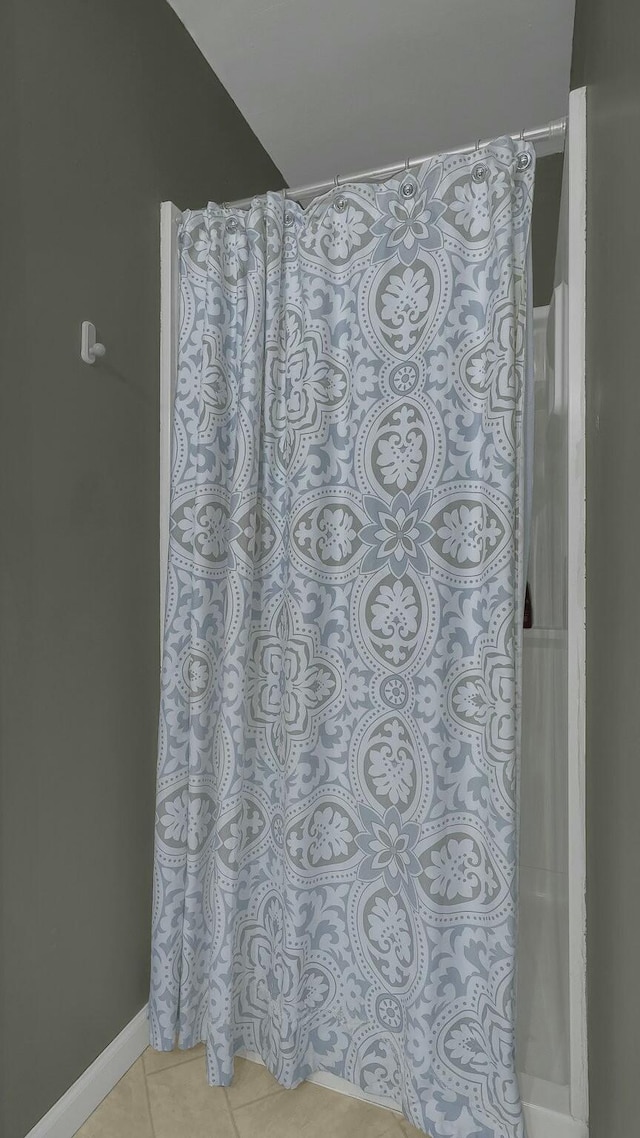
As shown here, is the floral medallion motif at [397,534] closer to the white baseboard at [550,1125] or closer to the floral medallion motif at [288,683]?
the floral medallion motif at [288,683]

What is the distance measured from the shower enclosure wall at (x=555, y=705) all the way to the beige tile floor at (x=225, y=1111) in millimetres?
53

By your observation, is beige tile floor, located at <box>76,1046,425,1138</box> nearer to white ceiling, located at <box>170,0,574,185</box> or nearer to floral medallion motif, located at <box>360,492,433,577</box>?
floral medallion motif, located at <box>360,492,433,577</box>

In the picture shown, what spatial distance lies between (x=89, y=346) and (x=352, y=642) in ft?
2.59

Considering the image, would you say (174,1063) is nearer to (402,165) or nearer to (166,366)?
(166,366)

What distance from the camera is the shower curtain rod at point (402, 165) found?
1202 mm

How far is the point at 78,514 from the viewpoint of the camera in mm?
1209

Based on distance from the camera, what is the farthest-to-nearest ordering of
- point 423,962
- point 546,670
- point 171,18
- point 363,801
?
point 546,670
point 171,18
point 363,801
point 423,962

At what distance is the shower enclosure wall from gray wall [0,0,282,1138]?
0.44ft

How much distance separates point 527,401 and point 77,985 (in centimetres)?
144

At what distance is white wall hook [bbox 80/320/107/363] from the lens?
1.20 metres

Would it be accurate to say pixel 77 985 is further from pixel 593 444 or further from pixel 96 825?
pixel 593 444

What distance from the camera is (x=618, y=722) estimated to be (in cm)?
80

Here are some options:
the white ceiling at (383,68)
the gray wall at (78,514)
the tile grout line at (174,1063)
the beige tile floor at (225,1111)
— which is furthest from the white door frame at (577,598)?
the gray wall at (78,514)

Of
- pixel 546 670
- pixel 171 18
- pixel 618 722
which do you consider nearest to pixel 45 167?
pixel 171 18
